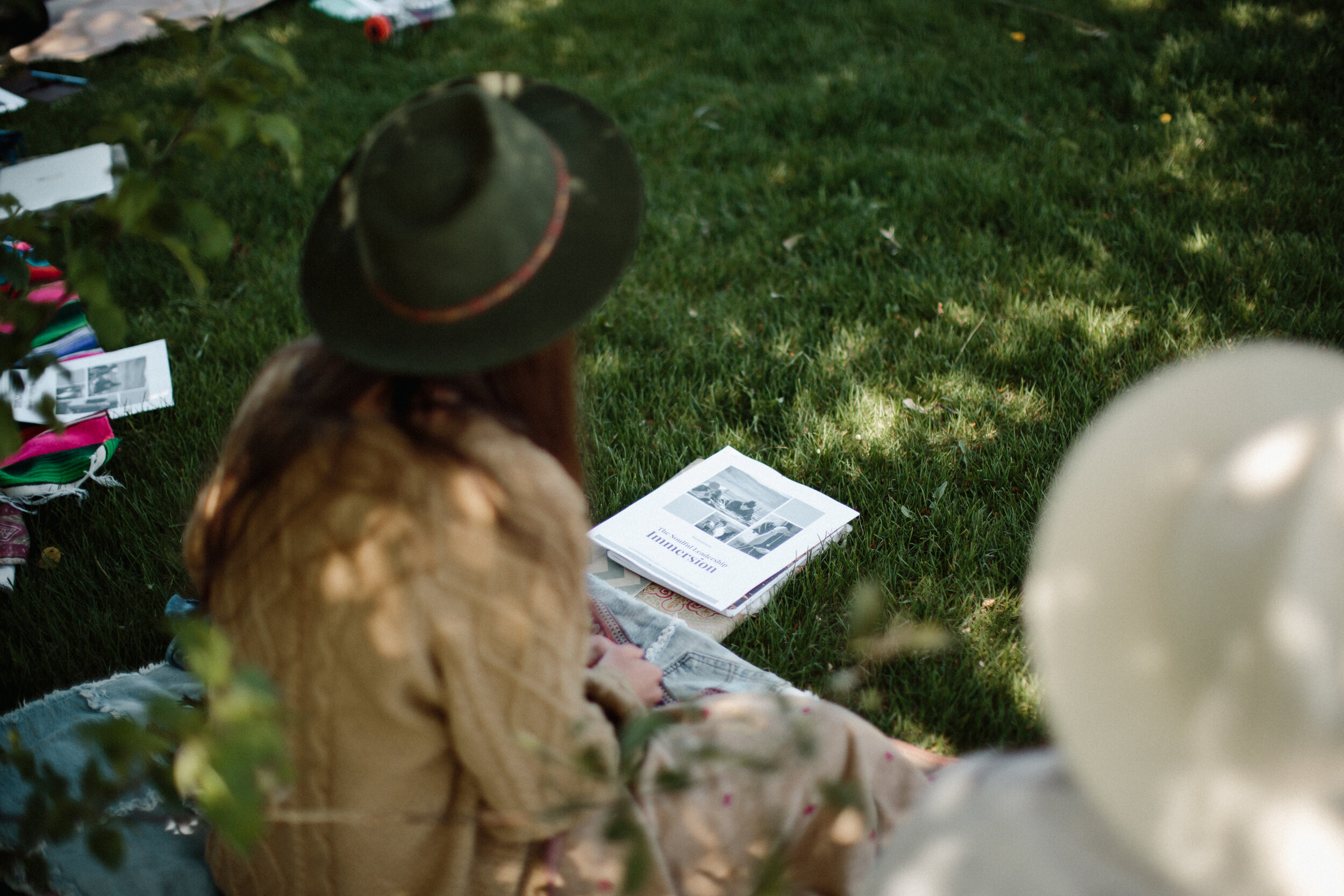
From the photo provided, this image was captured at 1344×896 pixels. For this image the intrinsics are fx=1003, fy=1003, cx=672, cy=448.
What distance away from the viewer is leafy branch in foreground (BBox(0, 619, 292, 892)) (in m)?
0.92

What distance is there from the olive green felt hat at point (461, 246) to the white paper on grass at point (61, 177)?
338 cm

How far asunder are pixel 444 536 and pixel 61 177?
13.7 ft

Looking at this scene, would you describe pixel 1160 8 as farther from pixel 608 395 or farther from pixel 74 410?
pixel 74 410

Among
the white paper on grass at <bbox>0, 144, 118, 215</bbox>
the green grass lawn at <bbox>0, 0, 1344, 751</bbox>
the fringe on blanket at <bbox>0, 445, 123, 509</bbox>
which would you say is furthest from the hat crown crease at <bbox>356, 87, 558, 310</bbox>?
the white paper on grass at <bbox>0, 144, 118, 215</bbox>

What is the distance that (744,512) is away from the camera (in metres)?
2.92

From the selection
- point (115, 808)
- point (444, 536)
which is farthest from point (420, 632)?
point (115, 808)

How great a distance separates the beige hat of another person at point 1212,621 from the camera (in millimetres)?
765

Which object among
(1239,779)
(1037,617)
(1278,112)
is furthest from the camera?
(1278,112)

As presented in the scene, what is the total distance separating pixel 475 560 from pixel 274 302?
3.09m

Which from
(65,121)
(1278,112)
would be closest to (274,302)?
(65,121)

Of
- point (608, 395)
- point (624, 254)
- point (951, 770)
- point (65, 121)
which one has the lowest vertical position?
point (608, 395)

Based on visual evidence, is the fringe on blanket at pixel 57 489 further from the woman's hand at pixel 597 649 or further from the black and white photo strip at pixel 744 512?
Result: the woman's hand at pixel 597 649

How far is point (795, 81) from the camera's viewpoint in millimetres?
5492

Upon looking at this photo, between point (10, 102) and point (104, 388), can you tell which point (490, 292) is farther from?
point (10, 102)
